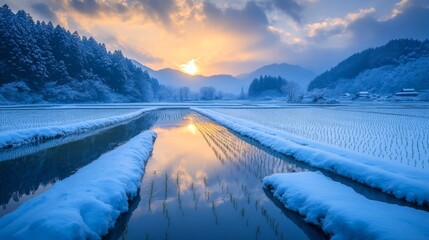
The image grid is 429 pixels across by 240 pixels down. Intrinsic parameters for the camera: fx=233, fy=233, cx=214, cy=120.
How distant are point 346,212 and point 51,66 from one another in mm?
70370

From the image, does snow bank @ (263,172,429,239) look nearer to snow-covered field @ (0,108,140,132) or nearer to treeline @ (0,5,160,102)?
snow-covered field @ (0,108,140,132)

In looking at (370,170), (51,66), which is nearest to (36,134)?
(370,170)

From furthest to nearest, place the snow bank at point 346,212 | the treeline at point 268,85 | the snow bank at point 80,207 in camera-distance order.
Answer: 1. the treeline at point 268,85
2. the snow bank at point 346,212
3. the snow bank at point 80,207

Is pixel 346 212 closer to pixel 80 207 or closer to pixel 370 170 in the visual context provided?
pixel 370 170

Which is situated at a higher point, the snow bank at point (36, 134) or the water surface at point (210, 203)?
the snow bank at point (36, 134)

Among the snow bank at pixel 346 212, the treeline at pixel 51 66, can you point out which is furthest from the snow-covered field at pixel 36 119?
the treeline at pixel 51 66

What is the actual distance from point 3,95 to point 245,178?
5926cm

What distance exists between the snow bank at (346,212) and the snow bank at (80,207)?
407 centimetres

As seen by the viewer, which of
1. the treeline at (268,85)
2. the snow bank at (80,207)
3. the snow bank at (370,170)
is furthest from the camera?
the treeline at (268,85)

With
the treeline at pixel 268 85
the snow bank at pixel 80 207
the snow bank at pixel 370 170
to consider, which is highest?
the treeline at pixel 268 85

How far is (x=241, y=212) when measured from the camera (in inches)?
214

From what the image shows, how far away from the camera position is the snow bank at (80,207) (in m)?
3.75

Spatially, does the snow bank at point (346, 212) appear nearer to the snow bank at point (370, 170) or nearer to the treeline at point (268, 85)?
the snow bank at point (370, 170)

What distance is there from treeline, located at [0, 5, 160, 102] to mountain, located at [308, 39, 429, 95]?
119 m
